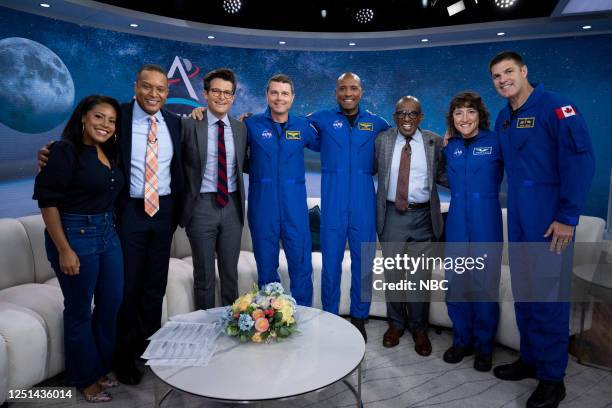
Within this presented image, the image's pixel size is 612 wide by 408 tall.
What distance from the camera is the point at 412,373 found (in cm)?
268

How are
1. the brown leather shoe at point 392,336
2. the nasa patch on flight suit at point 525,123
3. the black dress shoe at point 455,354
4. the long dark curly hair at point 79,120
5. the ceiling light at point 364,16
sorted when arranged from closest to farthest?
the long dark curly hair at point 79,120
the nasa patch on flight suit at point 525,123
the black dress shoe at point 455,354
the brown leather shoe at point 392,336
the ceiling light at point 364,16

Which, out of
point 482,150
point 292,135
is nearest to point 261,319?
point 292,135

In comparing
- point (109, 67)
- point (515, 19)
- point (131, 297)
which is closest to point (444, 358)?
point (131, 297)

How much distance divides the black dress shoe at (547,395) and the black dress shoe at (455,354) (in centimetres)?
55

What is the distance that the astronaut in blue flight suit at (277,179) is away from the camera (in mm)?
2877

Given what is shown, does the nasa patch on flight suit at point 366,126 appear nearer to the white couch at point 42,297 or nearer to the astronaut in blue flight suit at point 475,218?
the astronaut in blue flight suit at point 475,218

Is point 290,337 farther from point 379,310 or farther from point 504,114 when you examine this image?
point 504,114

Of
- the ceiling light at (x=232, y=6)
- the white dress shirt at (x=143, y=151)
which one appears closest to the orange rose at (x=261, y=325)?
the white dress shirt at (x=143, y=151)

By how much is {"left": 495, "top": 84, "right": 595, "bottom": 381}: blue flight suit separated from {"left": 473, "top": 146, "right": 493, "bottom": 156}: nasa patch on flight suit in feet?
0.63

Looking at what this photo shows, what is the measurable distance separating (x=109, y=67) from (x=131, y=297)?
3.53 meters

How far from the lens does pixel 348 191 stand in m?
2.97

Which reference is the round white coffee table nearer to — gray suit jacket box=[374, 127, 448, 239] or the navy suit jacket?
the navy suit jacket

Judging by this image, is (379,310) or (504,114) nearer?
(504,114)

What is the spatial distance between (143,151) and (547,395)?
2.61 m
